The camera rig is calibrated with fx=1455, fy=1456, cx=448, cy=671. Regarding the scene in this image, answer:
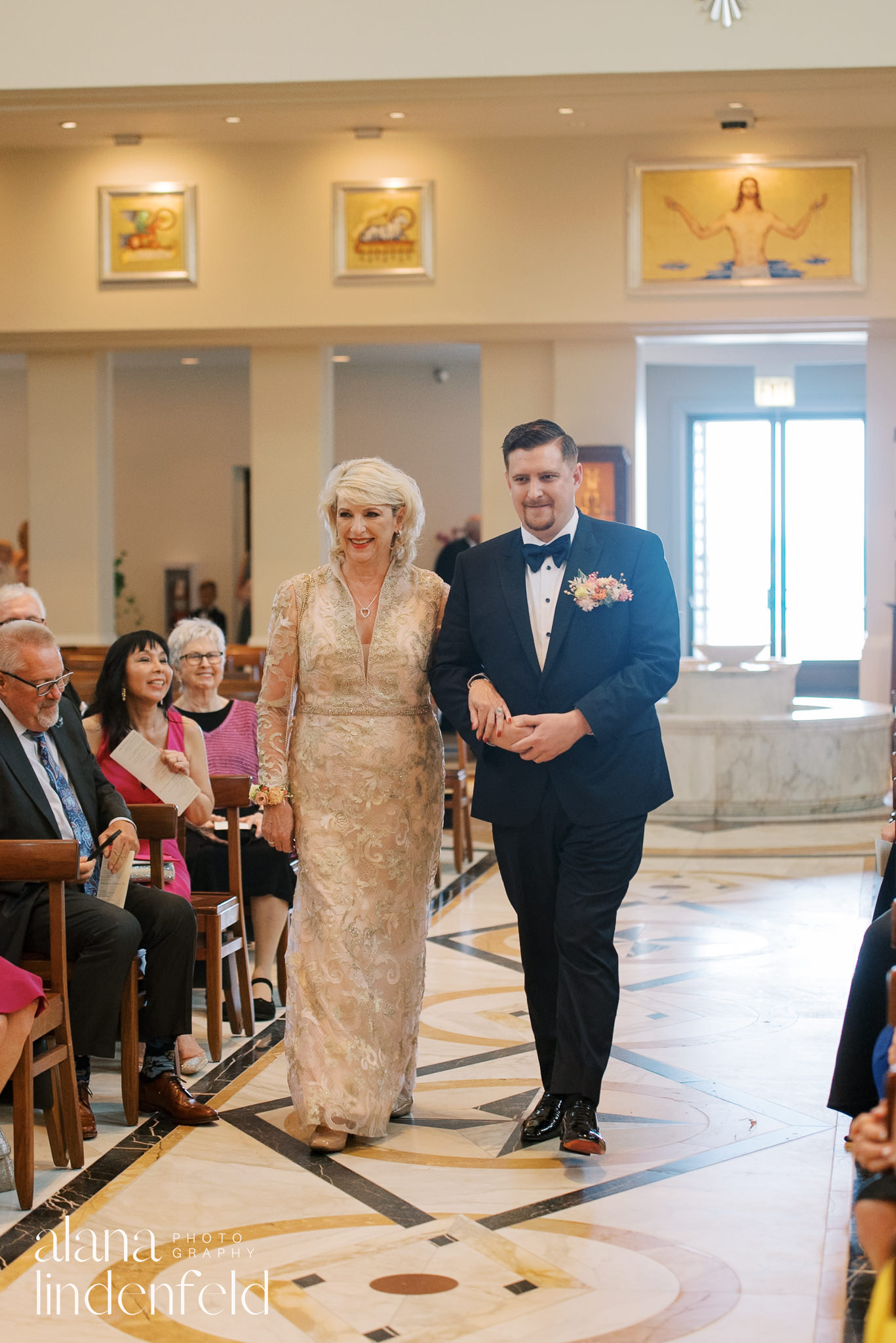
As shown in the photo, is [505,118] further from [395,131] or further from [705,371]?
[705,371]

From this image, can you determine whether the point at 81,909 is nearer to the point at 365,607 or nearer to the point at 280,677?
the point at 280,677

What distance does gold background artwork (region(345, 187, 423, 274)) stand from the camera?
465 inches

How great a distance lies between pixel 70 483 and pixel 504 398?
3.95 m

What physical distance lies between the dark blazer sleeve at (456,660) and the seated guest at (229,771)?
143 cm

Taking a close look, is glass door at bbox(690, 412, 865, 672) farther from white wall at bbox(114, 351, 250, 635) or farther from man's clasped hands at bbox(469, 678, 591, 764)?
man's clasped hands at bbox(469, 678, 591, 764)

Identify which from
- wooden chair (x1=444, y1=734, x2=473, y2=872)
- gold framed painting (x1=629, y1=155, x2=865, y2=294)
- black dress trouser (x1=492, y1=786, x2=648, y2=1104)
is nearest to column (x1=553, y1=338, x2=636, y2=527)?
gold framed painting (x1=629, y1=155, x2=865, y2=294)

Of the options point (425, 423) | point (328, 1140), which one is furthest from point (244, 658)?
point (425, 423)

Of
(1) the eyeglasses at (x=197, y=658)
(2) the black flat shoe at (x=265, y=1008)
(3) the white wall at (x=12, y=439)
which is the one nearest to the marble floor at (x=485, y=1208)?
(2) the black flat shoe at (x=265, y=1008)

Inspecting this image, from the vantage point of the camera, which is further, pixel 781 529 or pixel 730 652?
pixel 781 529

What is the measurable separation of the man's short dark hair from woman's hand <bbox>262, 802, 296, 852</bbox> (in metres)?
1.03

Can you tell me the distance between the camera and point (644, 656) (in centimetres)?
360

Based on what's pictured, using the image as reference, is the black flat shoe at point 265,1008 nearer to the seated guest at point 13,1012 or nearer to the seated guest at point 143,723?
the seated guest at point 143,723

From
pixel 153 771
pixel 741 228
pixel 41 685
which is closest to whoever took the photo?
pixel 41 685

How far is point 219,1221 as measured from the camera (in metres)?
3.15
